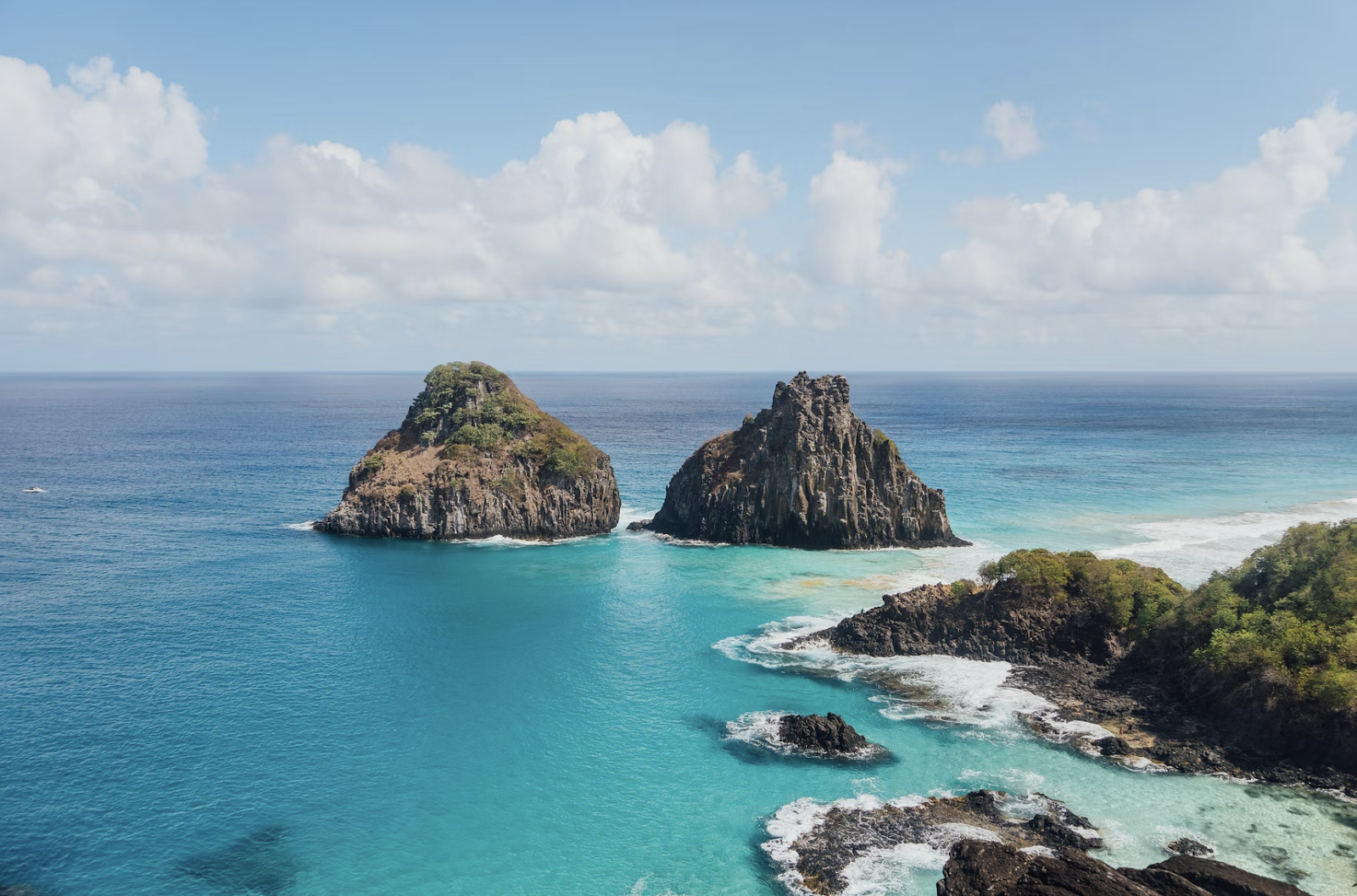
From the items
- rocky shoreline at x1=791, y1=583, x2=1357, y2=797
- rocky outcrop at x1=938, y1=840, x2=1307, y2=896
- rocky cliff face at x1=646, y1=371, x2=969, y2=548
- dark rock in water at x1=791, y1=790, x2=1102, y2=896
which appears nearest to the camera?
rocky outcrop at x1=938, y1=840, x2=1307, y2=896

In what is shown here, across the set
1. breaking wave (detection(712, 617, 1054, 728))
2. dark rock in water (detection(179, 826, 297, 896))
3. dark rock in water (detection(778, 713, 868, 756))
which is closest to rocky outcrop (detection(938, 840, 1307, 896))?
dark rock in water (detection(778, 713, 868, 756))

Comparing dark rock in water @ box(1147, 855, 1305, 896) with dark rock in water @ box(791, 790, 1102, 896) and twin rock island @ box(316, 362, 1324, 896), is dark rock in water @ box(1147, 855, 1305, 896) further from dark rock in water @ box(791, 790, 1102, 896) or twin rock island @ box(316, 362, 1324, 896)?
dark rock in water @ box(791, 790, 1102, 896)

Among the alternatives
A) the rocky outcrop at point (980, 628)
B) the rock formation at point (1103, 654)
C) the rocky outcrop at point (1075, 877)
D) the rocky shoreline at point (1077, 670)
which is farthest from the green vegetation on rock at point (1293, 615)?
the rocky outcrop at point (1075, 877)

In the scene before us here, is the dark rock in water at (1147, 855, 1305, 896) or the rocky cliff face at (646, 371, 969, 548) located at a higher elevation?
the rocky cliff face at (646, 371, 969, 548)

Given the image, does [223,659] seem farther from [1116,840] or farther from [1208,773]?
[1208,773]

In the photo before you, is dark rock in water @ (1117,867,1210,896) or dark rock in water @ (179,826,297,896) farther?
dark rock in water @ (179,826,297,896)

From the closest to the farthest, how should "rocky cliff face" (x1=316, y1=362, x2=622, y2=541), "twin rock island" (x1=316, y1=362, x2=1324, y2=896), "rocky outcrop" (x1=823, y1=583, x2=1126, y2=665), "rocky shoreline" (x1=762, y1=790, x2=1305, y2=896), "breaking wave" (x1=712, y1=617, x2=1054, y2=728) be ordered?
"rocky shoreline" (x1=762, y1=790, x2=1305, y2=896)
"twin rock island" (x1=316, y1=362, x2=1324, y2=896)
"breaking wave" (x1=712, y1=617, x2=1054, y2=728)
"rocky outcrop" (x1=823, y1=583, x2=1126, y2=665)
"rocky cliff face" (x1=316, y1=362, x2=622, y2=541)

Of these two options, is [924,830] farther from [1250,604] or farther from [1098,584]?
[1098,584]
